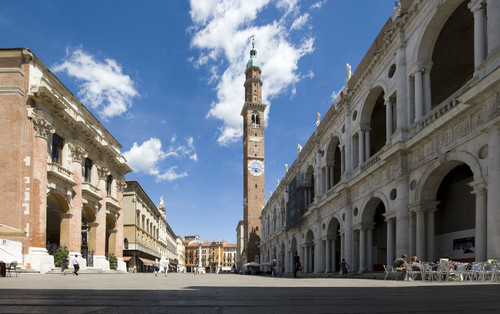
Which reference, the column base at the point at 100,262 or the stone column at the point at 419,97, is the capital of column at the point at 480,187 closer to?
the stone column at the point at 419,97

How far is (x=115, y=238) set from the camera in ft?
138

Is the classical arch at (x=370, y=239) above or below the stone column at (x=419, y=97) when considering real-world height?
below

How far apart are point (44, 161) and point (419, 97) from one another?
19.8 m

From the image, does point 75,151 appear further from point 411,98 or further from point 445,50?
point 445,50

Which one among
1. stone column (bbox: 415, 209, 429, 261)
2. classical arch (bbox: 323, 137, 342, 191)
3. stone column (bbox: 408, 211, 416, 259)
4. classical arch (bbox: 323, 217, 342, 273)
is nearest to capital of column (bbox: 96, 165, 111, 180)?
classical arch (bbox: 323, 137, 342, 191)

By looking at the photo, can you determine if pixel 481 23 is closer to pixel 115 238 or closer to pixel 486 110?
pixel 486 110

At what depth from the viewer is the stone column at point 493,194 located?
Answer: 13.5 meters

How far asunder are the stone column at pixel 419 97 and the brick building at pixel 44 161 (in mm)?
19196

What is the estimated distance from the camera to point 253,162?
8462 centimetres

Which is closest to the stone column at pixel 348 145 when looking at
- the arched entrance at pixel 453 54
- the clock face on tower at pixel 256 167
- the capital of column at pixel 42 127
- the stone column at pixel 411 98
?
the arched entrance at pixel 453 54

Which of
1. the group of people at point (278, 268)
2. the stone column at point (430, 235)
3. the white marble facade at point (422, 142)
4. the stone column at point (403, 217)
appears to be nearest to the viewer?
the white marble facade at point (422, 142)

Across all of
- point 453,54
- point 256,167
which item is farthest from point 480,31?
point 256,167

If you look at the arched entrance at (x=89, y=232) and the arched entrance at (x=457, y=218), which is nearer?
the arched entrance at (x=457, y=218)

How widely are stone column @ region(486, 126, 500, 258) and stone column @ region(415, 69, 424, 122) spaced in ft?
18.0
